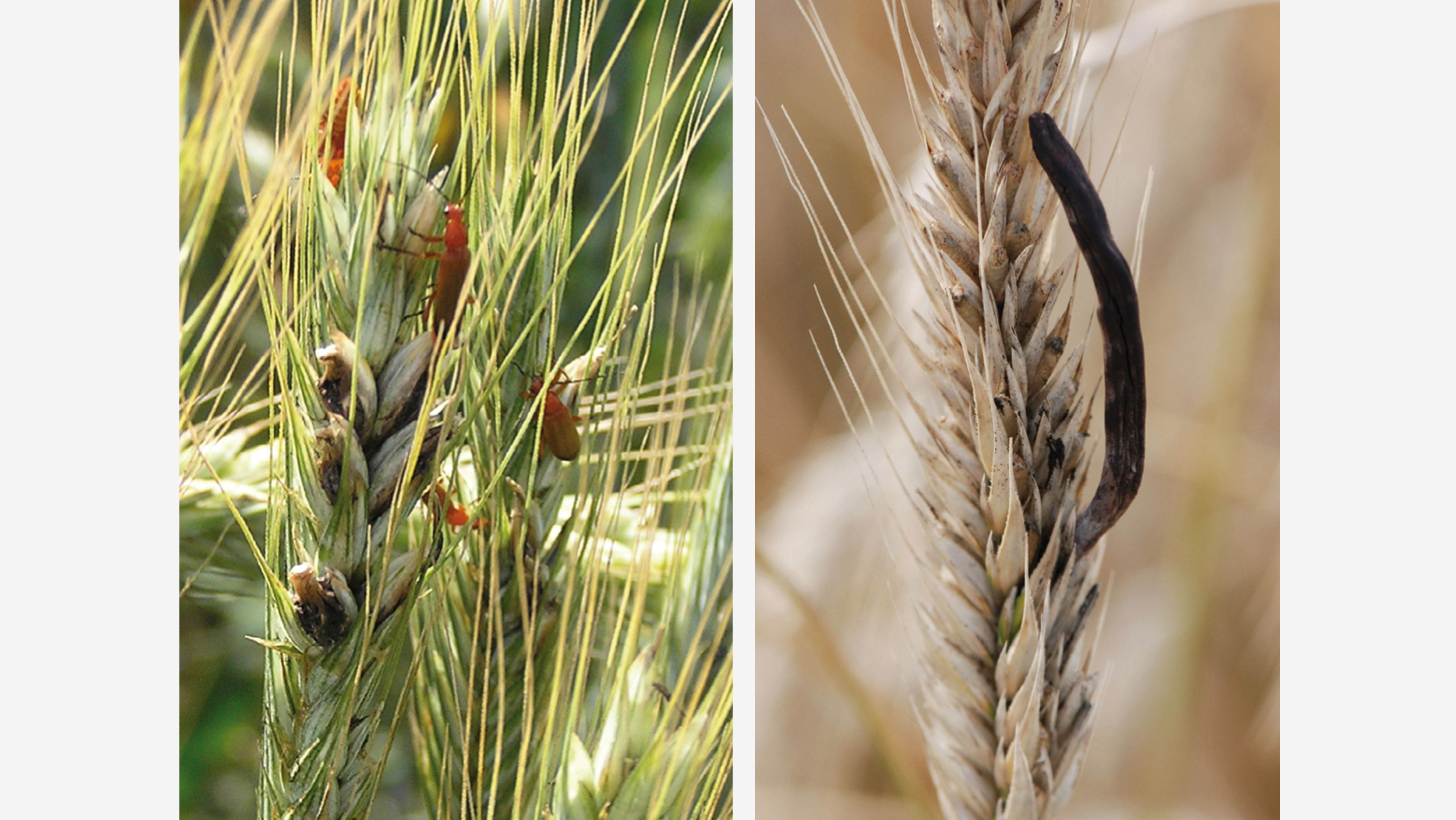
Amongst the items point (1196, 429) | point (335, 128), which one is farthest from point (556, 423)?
point (1196, 429)

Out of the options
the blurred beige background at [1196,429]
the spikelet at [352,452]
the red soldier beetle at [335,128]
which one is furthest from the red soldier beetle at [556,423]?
the blurred beige background at [1196,429]

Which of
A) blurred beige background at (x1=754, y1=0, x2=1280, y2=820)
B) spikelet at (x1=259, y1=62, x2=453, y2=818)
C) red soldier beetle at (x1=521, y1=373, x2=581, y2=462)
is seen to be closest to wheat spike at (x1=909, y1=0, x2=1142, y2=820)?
blurred beige background at (x1=754, y1=0, x2=1280, y2=820)

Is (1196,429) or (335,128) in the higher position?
(335,128)

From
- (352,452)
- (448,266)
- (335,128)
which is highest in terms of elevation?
(335,128)

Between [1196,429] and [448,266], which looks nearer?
[448,266]

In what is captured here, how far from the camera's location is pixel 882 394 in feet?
3.65

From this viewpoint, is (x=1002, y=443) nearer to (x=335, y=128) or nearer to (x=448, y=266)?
(x=448, y=266)

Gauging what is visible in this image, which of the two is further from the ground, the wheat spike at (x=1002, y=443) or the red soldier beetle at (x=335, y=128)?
the red soldier beetle at (x=335, y=128)

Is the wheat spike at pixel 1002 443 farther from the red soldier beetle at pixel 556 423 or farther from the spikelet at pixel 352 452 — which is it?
the spikelet at pixel 352 452

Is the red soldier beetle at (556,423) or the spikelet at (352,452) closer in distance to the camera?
the spikelet at (352,452)

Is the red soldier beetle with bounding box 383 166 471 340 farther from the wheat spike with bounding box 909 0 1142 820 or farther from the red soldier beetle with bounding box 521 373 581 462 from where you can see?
the wheat spike with bounding box 909 0 1142 820
